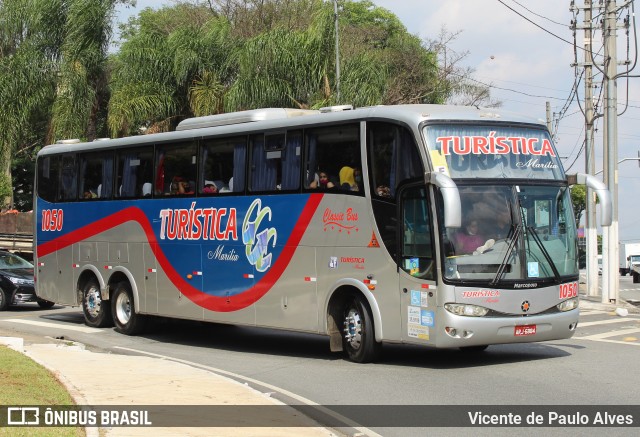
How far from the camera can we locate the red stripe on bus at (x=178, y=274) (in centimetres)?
1564

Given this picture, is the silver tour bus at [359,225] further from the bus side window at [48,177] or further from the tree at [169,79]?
the tree at [169,79]

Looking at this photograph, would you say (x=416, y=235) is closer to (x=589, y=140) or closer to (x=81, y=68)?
(x=589, y=140)

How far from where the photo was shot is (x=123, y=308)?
20.2 m

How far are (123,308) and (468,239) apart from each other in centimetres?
945

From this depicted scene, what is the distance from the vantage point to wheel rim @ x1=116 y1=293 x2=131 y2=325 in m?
20.1

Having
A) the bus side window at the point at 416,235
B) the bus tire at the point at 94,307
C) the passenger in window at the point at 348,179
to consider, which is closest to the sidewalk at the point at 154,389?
the bus side window at the point at 416,235

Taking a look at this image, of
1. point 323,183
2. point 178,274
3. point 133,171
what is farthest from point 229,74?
point 323,183

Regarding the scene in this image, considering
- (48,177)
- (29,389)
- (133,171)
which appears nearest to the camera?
(29,389)

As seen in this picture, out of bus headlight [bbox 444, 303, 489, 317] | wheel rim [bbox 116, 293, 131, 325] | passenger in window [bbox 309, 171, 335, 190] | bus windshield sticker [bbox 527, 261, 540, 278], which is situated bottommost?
wheel rim [bbox 116, 293, 131, 325]

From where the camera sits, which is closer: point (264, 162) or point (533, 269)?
point (533, 269)

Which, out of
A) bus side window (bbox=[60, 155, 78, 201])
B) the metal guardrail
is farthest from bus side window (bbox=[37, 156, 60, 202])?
the metal guardrail

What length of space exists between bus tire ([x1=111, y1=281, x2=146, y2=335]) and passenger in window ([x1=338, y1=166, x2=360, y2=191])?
6758 millimetres

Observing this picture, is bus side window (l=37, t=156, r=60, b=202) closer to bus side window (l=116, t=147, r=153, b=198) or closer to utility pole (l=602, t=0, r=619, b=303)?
bus side window (l=116, t=147, r=153, b=198)

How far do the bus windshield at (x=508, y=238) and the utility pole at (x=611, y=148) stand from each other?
14.2 m
